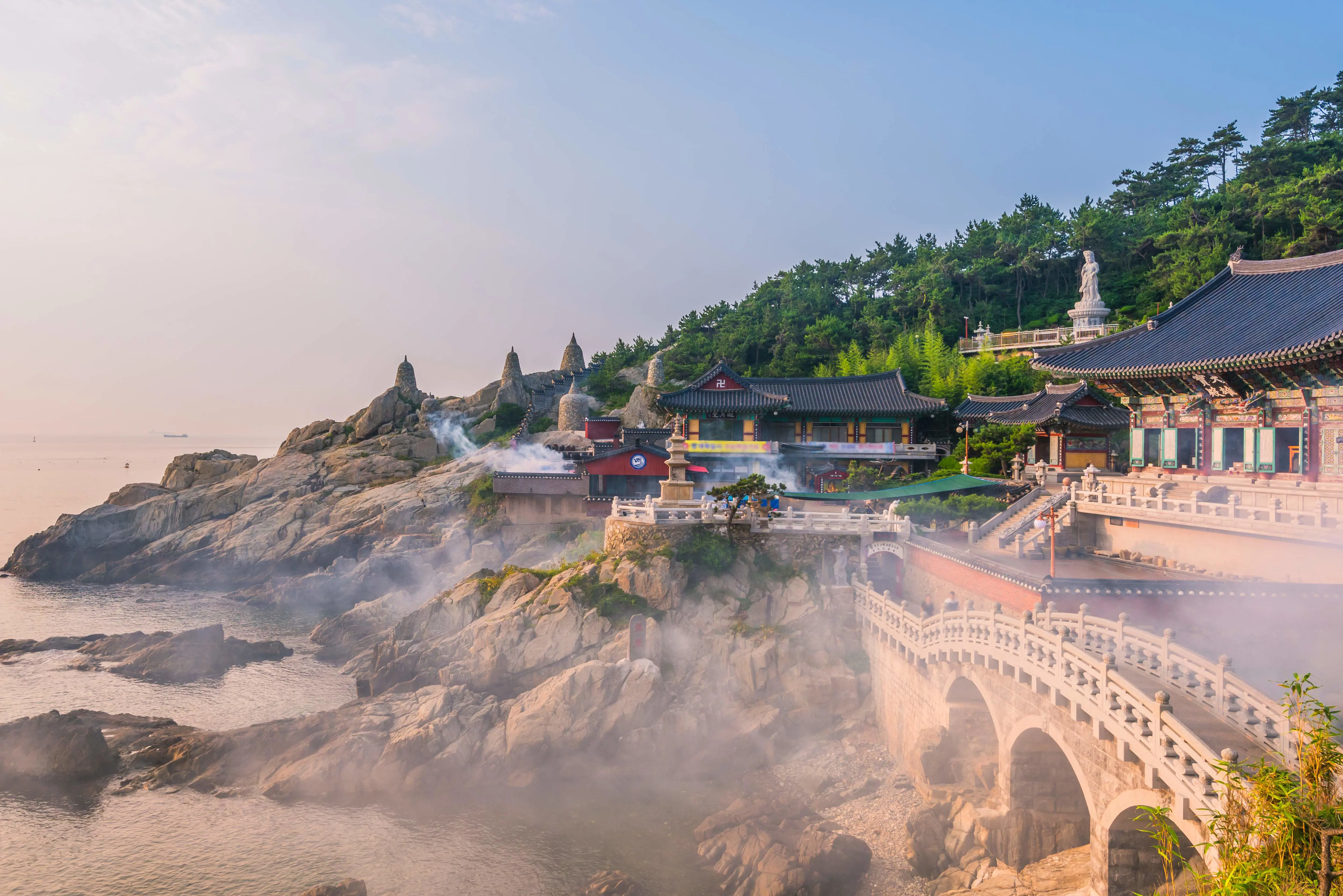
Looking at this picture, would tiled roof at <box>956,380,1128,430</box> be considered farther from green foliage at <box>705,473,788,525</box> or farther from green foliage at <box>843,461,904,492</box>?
green foliage at <box>705,473,788,525</box>

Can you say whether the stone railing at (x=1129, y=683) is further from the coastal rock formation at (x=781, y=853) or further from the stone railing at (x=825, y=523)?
the stone railing at (x=825, y=523)

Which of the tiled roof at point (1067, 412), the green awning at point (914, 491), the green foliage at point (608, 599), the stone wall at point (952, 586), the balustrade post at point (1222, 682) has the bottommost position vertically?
the green foliage at point (608, 599)

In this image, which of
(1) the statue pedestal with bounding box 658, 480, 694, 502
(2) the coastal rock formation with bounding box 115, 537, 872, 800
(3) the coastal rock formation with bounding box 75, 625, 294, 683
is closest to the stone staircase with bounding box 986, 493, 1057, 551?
(2) the coastal rock formation with bounding box 115, 537, 872, 800

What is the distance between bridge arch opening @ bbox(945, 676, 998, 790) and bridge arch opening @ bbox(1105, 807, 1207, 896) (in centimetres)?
774

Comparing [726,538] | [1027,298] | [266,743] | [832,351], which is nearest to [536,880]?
[266,743]

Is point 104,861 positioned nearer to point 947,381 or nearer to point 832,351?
point 947,381

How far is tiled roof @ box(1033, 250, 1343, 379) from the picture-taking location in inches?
1001

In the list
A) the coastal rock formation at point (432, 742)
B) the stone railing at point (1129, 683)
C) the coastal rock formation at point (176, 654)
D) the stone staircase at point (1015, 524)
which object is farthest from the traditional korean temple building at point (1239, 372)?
the coastal rock formation at point (176, 654)

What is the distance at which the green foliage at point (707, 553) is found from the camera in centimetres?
Result: 3403

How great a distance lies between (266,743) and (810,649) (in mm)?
20850

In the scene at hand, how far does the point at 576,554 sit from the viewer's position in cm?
4638

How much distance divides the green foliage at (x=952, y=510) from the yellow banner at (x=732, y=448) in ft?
50.9

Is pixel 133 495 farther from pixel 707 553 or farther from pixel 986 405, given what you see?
pixel 986 405

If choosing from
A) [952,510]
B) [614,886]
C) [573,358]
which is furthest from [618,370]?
[614,886]
